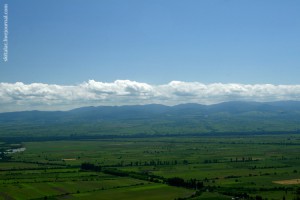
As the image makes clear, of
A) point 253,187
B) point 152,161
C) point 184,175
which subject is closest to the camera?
point 253,187

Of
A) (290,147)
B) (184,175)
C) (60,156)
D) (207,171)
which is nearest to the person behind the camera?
(184,175)

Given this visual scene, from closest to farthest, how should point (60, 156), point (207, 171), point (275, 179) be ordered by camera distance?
point (275, 179) → point (207, 171) → point (60, 156)

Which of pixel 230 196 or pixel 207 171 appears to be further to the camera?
pixel 207 171

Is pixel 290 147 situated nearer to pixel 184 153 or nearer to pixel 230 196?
pixel 184 153

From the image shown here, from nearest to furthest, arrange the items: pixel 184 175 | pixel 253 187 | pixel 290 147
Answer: pixel 253 187
pixel 184 175
pixel 290 147

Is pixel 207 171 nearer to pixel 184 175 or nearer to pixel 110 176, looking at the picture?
pixel 184 175

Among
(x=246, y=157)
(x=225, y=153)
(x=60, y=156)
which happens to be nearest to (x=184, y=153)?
(x=225, y=153)

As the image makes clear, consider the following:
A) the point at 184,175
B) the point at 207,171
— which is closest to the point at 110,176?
the point at 184,175
